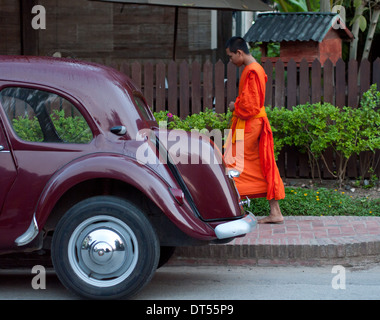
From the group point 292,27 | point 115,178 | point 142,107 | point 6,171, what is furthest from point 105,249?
point 292,27

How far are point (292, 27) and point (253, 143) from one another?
3.59 metres

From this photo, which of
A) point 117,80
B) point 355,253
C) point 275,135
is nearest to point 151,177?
point 117,80

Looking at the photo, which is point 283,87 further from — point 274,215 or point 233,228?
point 233,228

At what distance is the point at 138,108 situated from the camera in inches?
209

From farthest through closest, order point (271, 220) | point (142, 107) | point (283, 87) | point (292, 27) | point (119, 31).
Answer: point (119, 31), point (292, 27), point (283, 87), point (271, 220), point (142, 107)

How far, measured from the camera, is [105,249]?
192 inches

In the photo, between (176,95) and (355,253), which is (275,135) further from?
(355,253)

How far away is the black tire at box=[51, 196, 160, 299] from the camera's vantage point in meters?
4.87

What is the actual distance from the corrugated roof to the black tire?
592cm

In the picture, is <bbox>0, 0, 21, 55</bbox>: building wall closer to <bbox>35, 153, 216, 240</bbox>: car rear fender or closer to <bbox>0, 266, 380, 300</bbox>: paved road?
<bbox>0, 266, 380, 300</bbox>: paved road

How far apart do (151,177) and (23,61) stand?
1.32m

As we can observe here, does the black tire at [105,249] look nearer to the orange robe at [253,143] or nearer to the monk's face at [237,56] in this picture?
the orange robe at [253,143]
